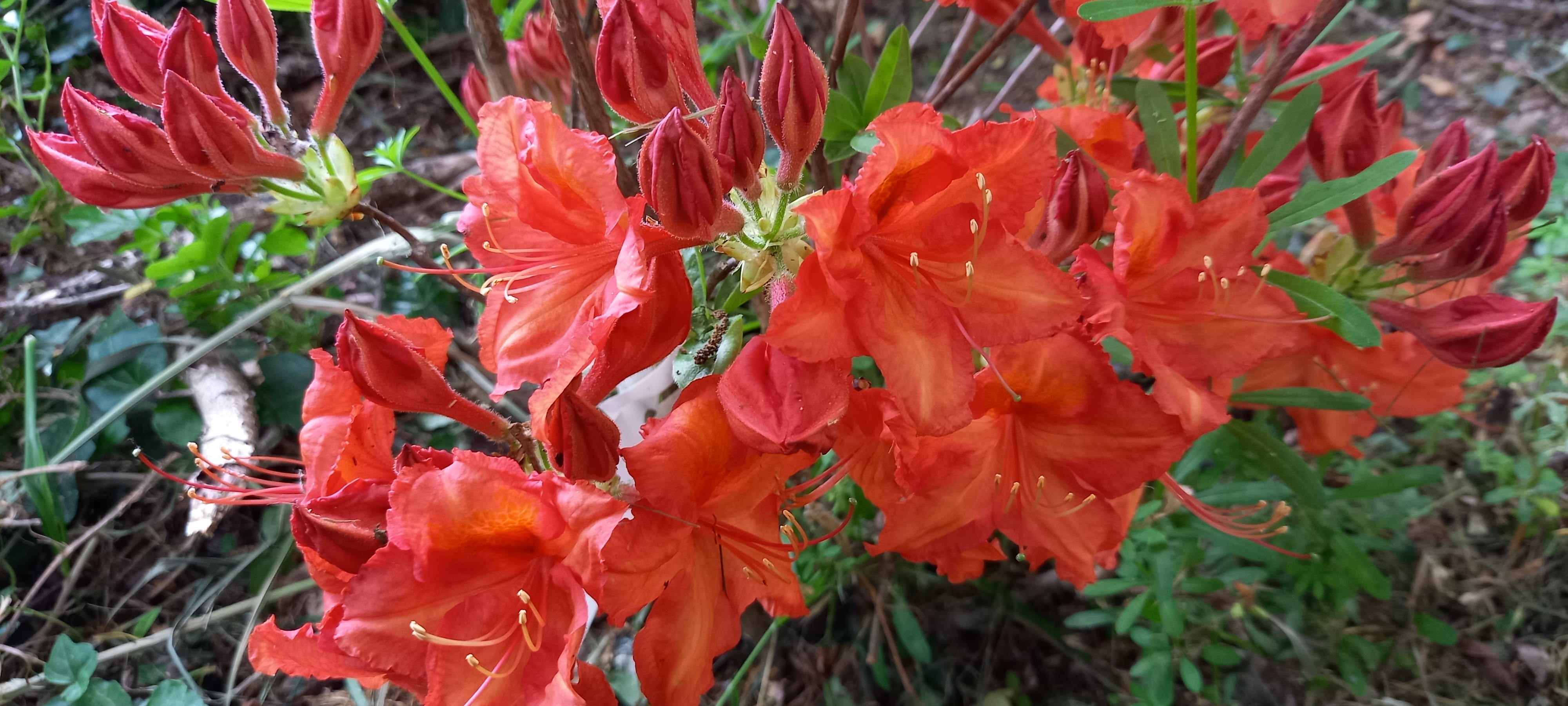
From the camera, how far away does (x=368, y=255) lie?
1.78 m

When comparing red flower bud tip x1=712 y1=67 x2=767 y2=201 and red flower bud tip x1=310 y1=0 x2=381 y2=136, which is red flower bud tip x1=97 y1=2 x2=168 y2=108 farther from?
red flower bud tip x1=712 y1=67 x2=767 y2=201

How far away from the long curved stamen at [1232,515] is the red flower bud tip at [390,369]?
0.96 meters

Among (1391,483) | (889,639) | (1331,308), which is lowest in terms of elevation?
(889,639)

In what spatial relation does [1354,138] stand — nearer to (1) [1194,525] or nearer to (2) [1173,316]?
(2) [1173,316]

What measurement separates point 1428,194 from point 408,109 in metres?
2.90

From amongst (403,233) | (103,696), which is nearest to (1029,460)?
(403,233)

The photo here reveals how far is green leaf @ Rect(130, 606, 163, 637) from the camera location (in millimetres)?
1687

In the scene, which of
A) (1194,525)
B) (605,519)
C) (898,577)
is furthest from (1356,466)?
(605,519)

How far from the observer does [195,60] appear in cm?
109

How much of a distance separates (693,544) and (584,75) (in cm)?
75

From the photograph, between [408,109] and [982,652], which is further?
[408,109]

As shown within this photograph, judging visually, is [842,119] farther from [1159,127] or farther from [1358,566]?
[1358,566]

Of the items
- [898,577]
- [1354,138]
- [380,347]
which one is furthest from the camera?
[898,577]

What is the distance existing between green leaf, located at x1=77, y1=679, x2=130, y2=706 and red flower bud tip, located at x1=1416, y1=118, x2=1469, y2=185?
7.37ft
